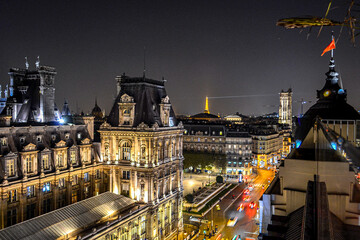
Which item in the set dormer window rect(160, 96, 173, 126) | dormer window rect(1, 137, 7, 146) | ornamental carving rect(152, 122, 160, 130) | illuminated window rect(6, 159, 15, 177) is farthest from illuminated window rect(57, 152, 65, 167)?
dormer window rect(160, 96, 173, 126)

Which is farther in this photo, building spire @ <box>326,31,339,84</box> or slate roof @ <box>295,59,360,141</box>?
building spire @ <box>326,31,339,84</box>

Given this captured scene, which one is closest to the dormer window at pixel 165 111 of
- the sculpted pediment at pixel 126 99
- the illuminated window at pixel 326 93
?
the sculpted pediment at pixel 126 99

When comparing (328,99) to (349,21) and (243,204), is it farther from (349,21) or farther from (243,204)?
(243,204)

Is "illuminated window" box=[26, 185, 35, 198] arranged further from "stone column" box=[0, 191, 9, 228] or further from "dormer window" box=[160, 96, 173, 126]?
"dormer window" box=[160, 96, 173, 126]

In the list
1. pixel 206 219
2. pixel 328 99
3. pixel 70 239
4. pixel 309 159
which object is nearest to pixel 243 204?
pixel 206 219

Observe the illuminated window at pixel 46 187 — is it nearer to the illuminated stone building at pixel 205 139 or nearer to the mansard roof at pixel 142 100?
the mansard roof at pixel 142 100

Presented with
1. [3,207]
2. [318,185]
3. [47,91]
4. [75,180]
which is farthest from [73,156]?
[318,185]

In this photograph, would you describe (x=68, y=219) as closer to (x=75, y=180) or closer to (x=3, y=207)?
(x=3, y=207)
